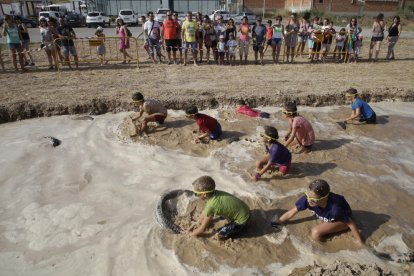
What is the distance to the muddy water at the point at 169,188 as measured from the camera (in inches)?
180

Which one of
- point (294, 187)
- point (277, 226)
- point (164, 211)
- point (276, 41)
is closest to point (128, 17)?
point (276, 41)

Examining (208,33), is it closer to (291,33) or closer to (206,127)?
(291,33)

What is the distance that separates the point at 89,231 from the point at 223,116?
488 centimetres

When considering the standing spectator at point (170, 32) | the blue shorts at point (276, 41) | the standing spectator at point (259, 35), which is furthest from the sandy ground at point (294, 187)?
the standing spectator at point (170, 32)

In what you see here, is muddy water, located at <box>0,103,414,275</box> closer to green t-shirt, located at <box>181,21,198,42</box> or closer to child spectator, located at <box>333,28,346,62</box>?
green t-shirt, located at <box>181,21,198,42</box>

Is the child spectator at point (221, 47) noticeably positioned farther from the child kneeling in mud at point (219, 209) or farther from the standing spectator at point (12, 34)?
the child kneeling in mud at point (219, 209)

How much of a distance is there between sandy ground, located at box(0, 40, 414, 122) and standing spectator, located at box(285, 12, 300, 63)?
895 millimetres

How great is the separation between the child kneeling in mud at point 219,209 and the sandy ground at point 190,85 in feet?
17.5

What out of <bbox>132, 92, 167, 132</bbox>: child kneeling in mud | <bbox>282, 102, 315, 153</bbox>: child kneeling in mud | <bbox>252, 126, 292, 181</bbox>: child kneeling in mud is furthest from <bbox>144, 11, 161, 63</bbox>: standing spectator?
<bbox>252, 126, 292, 181</bbox>: child kneeling in mud

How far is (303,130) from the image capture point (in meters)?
6.81

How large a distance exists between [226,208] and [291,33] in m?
11.6

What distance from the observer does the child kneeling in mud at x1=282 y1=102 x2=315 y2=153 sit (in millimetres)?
6652

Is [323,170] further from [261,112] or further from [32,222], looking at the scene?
[32,222]

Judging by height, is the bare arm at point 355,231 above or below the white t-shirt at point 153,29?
below
